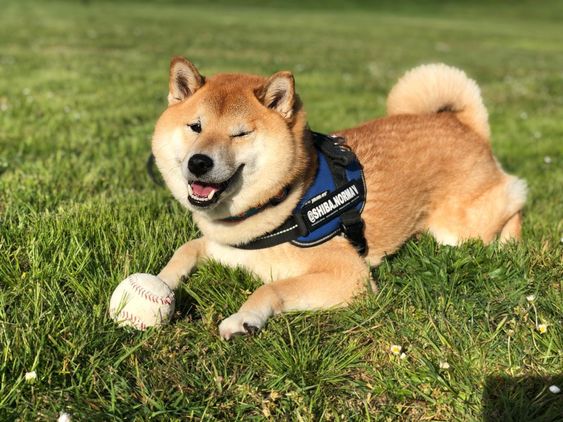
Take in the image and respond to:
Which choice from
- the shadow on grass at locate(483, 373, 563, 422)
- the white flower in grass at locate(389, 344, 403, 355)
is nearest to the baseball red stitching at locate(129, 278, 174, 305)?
the white flower in grass at locate(389, 344, 403, 355)

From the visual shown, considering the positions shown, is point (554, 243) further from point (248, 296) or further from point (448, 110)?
point (248, 296)

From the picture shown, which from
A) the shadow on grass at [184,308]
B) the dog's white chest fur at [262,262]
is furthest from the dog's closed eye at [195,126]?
the shadow on grass at [184,308]

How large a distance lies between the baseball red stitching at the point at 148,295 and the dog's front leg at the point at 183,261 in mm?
290

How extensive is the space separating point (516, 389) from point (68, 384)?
207 cm

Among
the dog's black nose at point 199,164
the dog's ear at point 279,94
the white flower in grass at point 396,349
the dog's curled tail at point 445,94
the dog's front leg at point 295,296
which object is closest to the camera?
the white flower in grass at point 396,349

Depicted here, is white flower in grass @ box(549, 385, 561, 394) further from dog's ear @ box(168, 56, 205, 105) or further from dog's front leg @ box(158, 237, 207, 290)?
dog's ear @ box(168, 56, 205, 105)

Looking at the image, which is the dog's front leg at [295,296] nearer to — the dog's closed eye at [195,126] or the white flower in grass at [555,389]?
the dog's closed eye at [195,126]

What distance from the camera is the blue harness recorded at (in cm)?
336

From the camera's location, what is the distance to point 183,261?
11.0ft

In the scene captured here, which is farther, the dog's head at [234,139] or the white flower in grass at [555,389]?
the dog's head at [234,139]

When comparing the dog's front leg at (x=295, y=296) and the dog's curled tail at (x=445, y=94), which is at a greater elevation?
the dog's curled tail at (x=445, y=94)

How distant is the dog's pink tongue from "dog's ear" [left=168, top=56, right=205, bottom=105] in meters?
0.64

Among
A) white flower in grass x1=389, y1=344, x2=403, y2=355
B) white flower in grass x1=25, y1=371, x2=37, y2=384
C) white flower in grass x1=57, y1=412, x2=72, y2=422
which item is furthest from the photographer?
white flower in grass x1=389, y1=344, x2=403, y2=355

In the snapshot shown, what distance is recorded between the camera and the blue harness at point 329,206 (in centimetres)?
336
